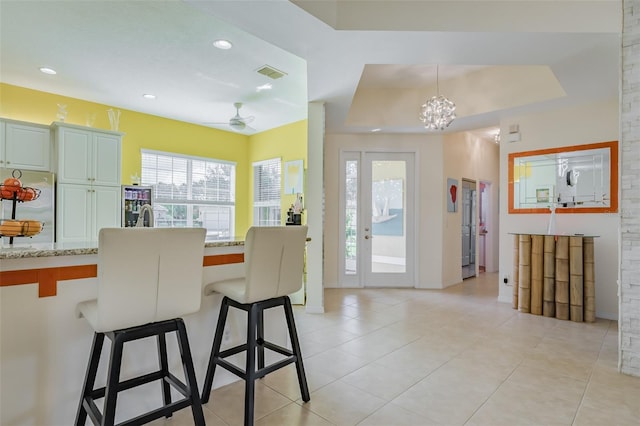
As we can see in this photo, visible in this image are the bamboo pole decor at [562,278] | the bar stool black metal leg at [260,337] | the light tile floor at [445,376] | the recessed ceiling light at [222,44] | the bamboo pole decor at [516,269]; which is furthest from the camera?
the bamboo pole decor at [516,269]

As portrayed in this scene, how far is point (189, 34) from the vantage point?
3.22 meters

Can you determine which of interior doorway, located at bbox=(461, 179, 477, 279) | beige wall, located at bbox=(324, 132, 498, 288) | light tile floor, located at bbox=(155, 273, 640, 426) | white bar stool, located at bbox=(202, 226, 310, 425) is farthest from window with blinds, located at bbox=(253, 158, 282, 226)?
white bar stool, located at bbox=(202, 226, 310, 425)

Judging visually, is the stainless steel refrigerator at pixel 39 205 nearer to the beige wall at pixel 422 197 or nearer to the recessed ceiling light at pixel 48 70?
the recessed ceiling light at pixel 48 70

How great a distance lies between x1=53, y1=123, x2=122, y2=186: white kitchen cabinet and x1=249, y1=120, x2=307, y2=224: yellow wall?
270 centimetres

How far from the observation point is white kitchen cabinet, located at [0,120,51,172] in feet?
13.3

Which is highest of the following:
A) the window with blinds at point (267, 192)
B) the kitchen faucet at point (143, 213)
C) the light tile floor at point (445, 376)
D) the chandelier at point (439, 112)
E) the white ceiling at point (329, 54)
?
the white ceiling at point (329, 54)

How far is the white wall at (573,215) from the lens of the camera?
4043mm

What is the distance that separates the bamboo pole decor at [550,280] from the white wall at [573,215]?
44 centimetres

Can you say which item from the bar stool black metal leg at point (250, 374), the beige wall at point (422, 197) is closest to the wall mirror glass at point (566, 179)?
the beige wall at point (422, 197)

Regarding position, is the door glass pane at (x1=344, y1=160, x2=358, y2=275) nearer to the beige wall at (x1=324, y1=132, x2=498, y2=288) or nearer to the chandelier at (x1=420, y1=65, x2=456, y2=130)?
the beige wall at (x1=324, y1=132, x2=498, y2=288)

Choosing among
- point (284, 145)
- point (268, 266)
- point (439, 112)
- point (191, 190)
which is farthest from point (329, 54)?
point (191, 190)

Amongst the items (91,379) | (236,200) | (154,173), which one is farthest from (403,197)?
(91,379)

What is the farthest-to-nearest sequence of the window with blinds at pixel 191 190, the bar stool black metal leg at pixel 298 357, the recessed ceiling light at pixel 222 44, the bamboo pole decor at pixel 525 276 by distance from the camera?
the window with blinds at pixel 191 190, the bamboo pole decor at pixel 525 276, the recessed ceiling light at pixel 222 44, the bar stool black metal leg at pixel 298 357

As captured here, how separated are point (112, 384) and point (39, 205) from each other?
12.8ft
